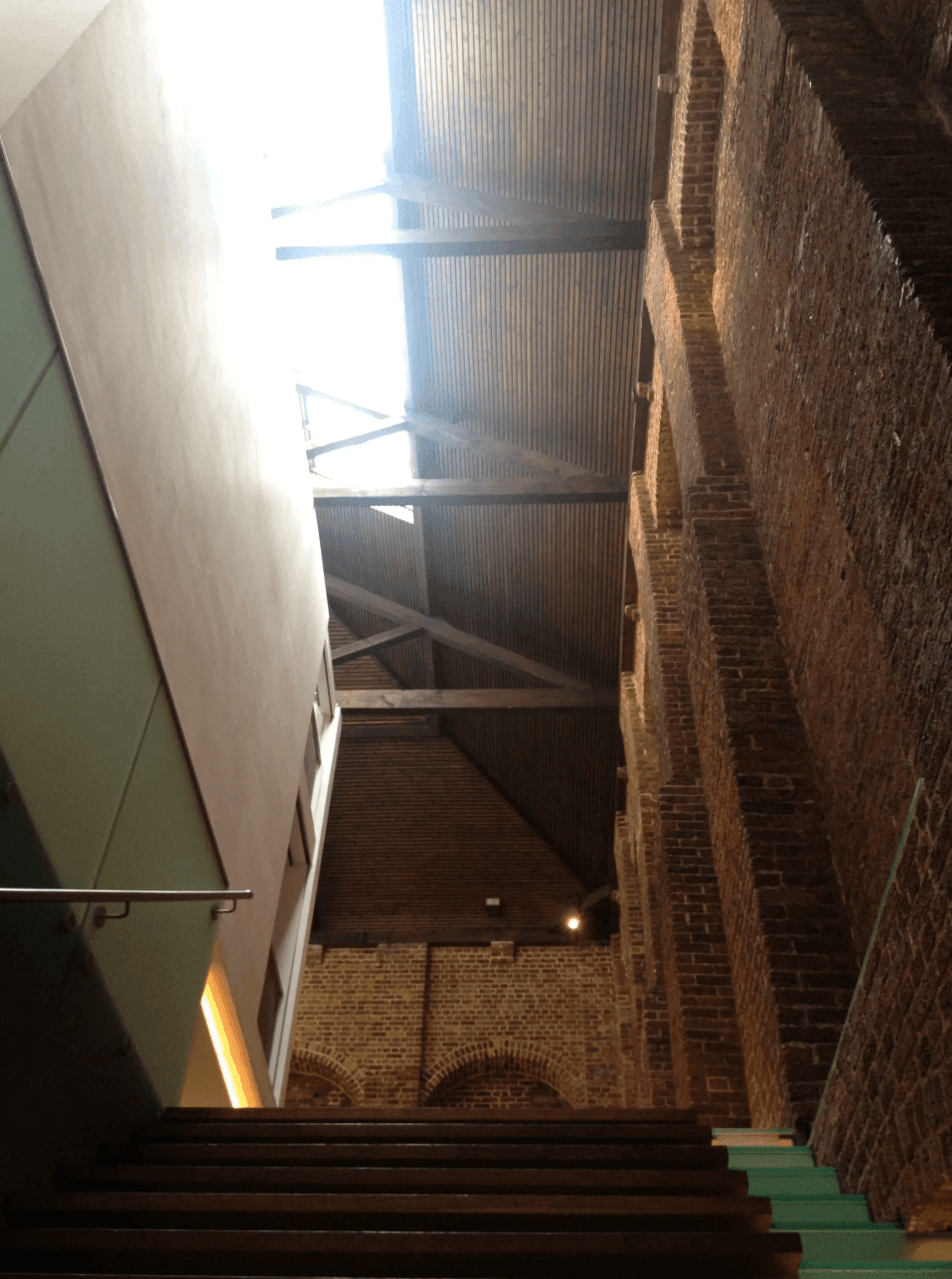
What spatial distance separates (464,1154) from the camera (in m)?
3.13

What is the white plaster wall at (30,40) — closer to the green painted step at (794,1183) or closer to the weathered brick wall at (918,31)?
the weathered brick wall at (918,31)

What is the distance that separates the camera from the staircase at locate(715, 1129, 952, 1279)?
2252 millimetres

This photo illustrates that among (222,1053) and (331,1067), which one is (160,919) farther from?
(331,1067)

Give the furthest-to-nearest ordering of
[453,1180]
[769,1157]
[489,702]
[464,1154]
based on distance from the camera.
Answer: [489,702] < [769,1157] < [464,1154] < [453,1180]

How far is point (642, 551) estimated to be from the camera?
30.7ft

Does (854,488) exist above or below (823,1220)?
above

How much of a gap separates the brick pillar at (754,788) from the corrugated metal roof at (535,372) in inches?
126

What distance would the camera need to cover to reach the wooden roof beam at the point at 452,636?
12.4 metres

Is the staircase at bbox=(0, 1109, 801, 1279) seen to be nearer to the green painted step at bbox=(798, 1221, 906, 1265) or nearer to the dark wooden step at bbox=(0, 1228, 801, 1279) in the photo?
the dark wooden step at bbox=(0, 1228, 801, 1279)

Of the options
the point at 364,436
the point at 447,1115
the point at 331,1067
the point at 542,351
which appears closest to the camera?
the point at 447,1115

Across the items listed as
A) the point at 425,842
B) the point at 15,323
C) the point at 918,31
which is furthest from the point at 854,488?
the point at 425,842

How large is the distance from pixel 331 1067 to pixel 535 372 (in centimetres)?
886

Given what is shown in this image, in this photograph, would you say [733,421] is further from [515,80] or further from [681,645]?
[515,80]

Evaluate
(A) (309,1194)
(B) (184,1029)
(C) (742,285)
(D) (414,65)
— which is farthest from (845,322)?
(D) (414,65)
